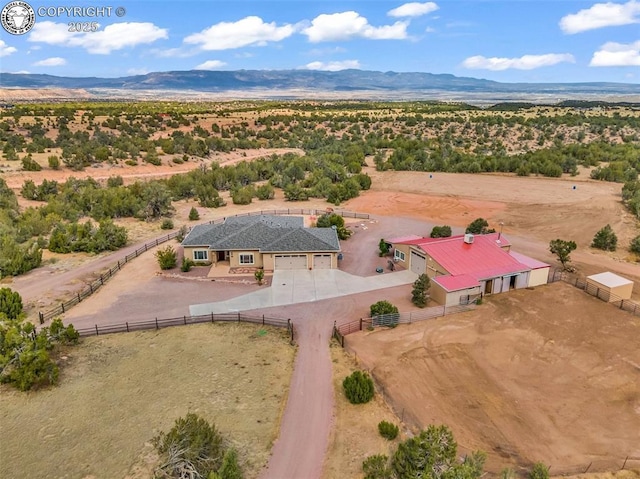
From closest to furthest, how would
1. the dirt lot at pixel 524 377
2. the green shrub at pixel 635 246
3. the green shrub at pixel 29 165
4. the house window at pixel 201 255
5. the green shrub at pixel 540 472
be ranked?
the green shrub at pixel 540 472 < the dirt lot at pixel 524 377 < the house window at pixel 201 255 < the green shrub at pixel 635 246 < the green shrub at pixel 29 165

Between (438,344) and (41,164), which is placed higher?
(41,164)

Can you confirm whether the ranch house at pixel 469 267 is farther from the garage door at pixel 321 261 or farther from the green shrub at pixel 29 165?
the green shrub at pixel 29 165

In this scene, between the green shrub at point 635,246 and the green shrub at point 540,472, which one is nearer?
the green shrub at point 540,472

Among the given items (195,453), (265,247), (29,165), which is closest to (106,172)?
(29,165)

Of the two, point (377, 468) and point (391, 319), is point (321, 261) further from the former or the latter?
point (377, 468)

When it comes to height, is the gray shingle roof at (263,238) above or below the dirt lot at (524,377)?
above

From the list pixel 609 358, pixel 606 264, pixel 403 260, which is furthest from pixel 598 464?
pixel 606 264

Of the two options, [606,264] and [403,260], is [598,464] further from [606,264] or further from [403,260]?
[606,264]

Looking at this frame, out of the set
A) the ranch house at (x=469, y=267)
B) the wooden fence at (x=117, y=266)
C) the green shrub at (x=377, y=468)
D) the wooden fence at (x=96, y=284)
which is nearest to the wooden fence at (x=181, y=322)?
the wooden fence at (x=96, y=284)

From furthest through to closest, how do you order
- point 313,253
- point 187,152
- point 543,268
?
point 187,152
point 313,253
point 543,268
